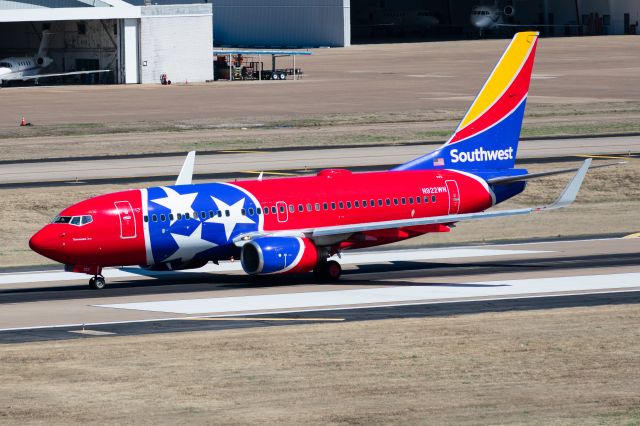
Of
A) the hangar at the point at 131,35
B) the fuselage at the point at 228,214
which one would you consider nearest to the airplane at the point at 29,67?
the hangar at the point at 131,35

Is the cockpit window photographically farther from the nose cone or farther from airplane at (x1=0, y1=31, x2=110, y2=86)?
airplane at (x1=0, y1=31, x2=110, y2=86)

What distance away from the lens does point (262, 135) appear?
324 feet

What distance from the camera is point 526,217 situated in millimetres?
66062

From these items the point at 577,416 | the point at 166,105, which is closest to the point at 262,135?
the point at 166,105

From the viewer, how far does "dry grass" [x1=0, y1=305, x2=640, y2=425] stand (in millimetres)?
28531

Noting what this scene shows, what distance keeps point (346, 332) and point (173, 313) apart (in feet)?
A: 22.5

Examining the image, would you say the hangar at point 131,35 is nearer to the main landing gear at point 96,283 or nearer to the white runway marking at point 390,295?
the main landing gear at point 96,283

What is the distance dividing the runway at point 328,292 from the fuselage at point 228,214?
1.59m

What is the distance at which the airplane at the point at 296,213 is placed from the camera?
150 feet

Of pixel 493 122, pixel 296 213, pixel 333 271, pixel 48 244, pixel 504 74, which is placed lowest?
pixel 333 271

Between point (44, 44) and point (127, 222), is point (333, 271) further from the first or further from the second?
point (44, 44)

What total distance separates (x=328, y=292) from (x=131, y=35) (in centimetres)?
10381

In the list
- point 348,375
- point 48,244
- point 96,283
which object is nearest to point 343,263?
point 96,283

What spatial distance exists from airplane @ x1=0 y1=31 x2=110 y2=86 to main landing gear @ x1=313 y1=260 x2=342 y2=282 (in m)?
102
